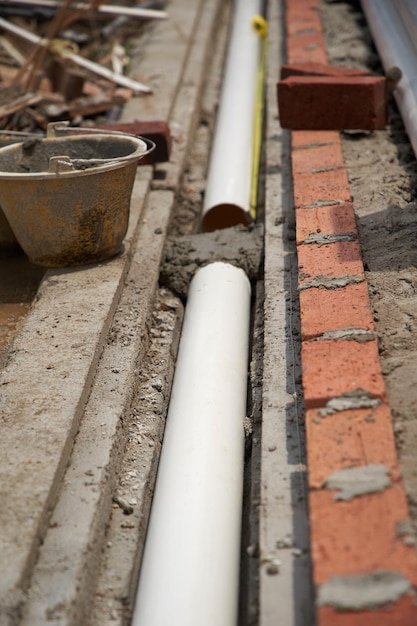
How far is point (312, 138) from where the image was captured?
14.6 ft

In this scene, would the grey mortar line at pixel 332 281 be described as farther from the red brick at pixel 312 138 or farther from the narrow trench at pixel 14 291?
the red brick at pixel 312 138

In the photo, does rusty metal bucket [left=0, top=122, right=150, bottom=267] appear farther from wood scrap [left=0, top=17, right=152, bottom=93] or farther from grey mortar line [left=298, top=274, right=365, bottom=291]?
wood scrap [left=0, top=17, right=152, bottom=93]

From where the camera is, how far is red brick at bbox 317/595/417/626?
5.85ft

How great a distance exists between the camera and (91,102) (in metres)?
5.59

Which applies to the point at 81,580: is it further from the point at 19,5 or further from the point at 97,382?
the point at 19,5

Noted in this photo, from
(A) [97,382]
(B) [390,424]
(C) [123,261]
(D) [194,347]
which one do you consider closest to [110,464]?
(A) [97,382]

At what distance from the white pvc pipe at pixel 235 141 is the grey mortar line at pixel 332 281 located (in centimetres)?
125

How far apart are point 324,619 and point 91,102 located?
4.63 meters

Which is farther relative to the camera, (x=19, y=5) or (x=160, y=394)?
(x=19, y=5)

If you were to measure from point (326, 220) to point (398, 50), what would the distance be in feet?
6.70

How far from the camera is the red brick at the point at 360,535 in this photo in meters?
1.90

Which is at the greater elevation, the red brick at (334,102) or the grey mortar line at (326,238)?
the red brick at (334,102)

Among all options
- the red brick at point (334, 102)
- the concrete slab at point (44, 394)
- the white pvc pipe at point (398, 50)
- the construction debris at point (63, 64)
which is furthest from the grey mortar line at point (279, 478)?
the construction debris at point (63, 64)

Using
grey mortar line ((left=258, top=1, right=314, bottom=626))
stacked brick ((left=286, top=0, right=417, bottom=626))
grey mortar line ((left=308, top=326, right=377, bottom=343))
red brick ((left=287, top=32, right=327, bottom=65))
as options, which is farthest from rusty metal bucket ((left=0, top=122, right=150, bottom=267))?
red brick ((left=287, top=32, right=327, bottom=65))
